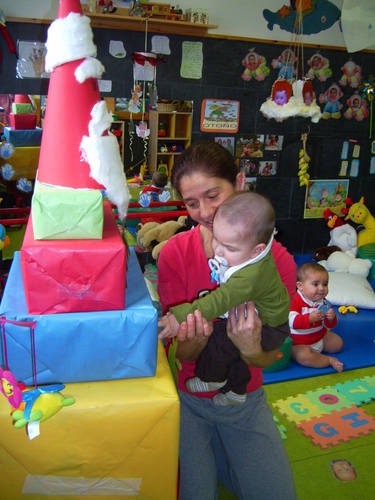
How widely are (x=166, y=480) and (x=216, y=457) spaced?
55cm

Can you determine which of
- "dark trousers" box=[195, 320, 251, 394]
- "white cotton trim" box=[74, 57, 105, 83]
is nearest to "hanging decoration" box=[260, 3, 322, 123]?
"dark trousers" box=[195, 320, 251, 394]

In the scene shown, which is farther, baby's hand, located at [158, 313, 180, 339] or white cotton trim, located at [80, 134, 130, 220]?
baby's hand, located at [158, 313, 180, 339]

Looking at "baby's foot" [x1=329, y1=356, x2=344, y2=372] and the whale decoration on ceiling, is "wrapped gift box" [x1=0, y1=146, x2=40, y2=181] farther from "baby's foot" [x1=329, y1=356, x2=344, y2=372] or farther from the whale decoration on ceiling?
"baby's foot" [x1=329, y1=356, x2=344, y2=372]

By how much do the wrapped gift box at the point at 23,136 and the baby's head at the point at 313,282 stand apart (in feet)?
5.60

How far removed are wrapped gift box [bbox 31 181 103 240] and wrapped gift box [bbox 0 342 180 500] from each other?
307mm

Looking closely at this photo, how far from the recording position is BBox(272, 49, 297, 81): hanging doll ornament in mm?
3107

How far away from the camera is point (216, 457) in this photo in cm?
140

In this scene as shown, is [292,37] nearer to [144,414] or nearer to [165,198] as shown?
[165,198]

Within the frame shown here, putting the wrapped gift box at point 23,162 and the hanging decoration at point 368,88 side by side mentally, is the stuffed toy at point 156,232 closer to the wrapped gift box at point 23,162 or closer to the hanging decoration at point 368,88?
the wrapped gift box at point 23,162

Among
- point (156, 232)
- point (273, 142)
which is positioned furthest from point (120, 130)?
point (273, 142)

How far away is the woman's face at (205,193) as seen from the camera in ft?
3.79

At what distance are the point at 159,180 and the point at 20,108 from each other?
920mm

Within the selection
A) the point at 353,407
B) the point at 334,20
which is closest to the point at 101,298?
the point at 353,407

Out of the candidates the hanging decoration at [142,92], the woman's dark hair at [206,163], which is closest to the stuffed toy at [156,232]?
the hanging decoration at [142,92]
